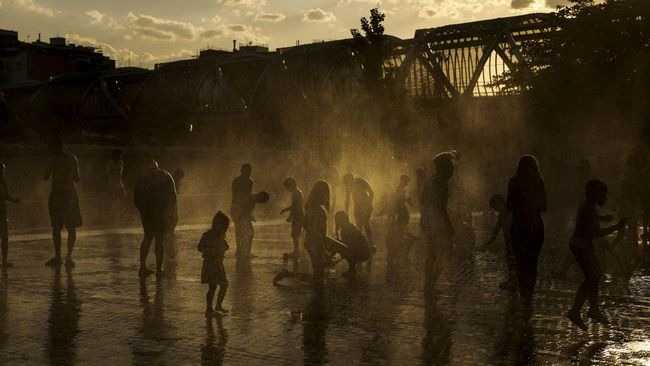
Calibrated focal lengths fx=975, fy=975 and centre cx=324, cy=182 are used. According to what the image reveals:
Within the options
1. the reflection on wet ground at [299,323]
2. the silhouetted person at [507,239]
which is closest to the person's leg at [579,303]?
the reflection on wet ground at [299,323]

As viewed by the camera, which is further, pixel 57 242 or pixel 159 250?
pixel 57 242

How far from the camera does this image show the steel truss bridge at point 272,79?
56778mm

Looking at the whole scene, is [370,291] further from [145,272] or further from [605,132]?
[605,132]

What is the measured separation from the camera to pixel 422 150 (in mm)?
39344

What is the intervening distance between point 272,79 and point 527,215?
57.3 meters

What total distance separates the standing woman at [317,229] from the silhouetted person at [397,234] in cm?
182

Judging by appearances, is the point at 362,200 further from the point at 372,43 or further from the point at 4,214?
the point at 372,43

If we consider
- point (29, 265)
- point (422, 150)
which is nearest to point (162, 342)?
point (29, 265)

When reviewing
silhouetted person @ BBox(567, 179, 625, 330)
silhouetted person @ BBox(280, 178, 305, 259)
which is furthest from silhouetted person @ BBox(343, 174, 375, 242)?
silhouetted person @ BBox(567, 179, 625, 330)

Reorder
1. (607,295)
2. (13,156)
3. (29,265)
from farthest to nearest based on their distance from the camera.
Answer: (13,156) → (29,265) → (607,295)

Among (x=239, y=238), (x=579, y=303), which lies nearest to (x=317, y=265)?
(x=239, y=238)

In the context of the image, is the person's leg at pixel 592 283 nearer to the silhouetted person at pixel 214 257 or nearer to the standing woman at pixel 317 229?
the silhouetted person at pixel 214 257

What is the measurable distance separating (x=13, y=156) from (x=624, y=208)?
2258 centimetres

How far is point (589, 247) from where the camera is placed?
895cm
